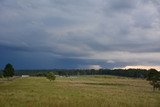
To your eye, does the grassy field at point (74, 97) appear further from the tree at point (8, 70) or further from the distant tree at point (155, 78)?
the tree at point (8, 70)

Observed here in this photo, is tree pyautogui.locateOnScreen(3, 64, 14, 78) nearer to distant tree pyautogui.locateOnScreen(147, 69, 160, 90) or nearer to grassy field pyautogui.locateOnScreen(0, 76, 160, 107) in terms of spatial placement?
distant tree pyautogui.locateOnScreen(147, 69, 160, 90)

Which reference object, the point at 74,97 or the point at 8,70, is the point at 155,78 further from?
the point at 8,70

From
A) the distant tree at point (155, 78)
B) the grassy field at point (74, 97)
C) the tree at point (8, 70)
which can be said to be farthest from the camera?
the tree at point (8, 70)

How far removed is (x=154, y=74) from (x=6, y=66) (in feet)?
A: 240

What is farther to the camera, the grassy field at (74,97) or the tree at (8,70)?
the tree at (8,70)

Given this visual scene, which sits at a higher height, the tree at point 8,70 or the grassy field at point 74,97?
the tree at point 8,70

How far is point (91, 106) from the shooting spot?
879 inches

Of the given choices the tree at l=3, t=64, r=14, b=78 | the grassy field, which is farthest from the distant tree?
the tree at l=3, t=64, r=14, b=78

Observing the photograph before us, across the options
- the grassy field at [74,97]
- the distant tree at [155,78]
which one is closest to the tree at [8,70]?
the distant tree at [155,78]

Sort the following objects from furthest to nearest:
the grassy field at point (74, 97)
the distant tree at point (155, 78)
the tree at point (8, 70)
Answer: the tree at point (8, 70) → the distant tree at point (155, 78) → the grassy field at point (74, 97)

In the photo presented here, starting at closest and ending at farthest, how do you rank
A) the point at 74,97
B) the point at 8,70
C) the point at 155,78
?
the point at 74,97 < the point at 155,78 < the point at 8,70

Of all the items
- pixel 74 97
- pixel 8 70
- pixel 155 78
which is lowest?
pixel 74 97

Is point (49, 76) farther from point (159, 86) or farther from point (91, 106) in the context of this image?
point (91, 106)

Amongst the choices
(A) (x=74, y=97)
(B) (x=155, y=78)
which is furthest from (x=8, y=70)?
(A) (x=74, y=97)
